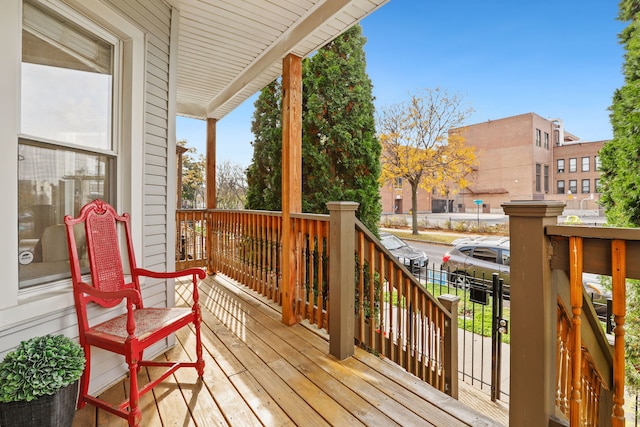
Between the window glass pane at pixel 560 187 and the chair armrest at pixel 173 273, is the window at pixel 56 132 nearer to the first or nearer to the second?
the chair armrest at pixel 173 273

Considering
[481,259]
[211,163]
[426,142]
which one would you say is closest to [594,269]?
[211,163]

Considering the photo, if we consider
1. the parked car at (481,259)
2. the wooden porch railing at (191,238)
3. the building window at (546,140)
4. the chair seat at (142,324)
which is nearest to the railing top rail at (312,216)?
the chair seat at (142,324)

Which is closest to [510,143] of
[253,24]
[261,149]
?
[261,149]

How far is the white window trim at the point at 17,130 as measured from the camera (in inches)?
55.7

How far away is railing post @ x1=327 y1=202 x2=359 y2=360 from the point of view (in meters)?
2.24

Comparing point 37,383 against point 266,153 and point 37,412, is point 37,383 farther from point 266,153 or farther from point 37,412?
point 266,153

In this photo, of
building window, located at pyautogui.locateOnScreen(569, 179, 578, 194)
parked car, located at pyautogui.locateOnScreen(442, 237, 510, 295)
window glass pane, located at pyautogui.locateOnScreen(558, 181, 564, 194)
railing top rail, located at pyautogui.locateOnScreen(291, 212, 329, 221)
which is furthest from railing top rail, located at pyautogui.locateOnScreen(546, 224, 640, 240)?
window glass pane, located at pyautogui.locateOnScreen(558, 181, 564, 194)

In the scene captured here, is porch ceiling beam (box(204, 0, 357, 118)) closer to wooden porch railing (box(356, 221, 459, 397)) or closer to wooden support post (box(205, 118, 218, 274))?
wooden support post (box(205, 118, 218, 274))

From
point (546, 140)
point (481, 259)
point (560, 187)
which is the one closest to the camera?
point (481, 259)

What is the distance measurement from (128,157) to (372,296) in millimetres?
2038

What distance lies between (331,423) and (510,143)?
1710 centimetres

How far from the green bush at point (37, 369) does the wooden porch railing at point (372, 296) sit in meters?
1.60

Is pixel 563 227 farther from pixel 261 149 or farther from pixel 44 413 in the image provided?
pixel 261 149

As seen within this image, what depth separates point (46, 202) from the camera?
5.45 ft
